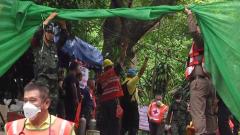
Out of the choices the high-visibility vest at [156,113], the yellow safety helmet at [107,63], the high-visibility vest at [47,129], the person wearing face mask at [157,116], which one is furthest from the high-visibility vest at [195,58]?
the high-visibility vest at [156,113]

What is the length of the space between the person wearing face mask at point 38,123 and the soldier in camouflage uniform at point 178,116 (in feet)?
23.9

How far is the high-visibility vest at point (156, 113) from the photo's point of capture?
42.7ft

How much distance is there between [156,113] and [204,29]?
6.65 metres

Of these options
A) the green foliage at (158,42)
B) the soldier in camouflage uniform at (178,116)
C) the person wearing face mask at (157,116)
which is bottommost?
the person wearing face mask at (157,116)

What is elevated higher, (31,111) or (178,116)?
(31,111)

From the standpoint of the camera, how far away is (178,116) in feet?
38.9

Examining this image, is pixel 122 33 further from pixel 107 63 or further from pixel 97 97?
pixel 97 97

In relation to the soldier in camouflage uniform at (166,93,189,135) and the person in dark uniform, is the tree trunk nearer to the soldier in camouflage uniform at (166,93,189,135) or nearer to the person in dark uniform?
the soldier in camouflage uniform at (166,93,189,135)

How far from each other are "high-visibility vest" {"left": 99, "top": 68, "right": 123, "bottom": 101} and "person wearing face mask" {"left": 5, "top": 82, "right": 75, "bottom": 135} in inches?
206

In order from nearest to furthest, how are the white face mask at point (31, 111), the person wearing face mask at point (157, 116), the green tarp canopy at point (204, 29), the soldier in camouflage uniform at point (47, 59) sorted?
the white face mask at point (31, 111), the green tarp canopy at point (204, 29), the soldier in camouflage uniform at point (47, 59), the person wearing face mask at point (157, 116)

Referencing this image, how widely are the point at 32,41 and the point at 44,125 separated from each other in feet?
8.78

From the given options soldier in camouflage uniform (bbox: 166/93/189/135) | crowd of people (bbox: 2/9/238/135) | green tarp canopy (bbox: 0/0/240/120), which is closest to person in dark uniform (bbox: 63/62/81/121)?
crowd of people (bbox: 2/9/238/135)

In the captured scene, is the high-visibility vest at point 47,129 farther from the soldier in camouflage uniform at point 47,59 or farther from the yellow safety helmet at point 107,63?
the yellow safety helmet at point 107,63

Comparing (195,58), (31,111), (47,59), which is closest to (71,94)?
(47,59)
